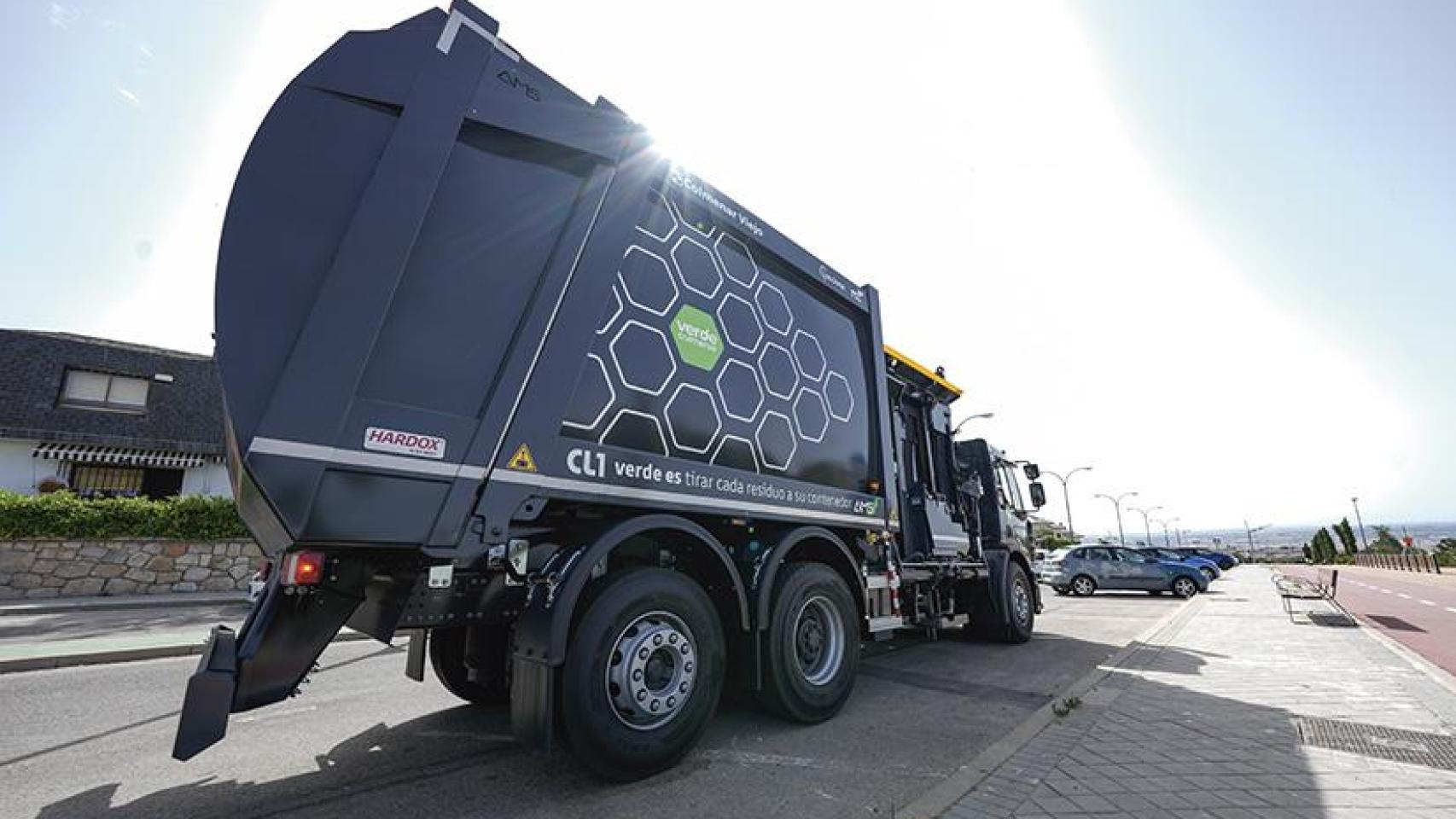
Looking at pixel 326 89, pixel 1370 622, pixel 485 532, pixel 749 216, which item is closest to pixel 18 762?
pixel 485 532

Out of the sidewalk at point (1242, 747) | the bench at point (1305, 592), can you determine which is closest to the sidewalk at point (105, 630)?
the sidewalk at point (1242, 747)

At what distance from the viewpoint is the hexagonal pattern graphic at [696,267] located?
4.20 meters

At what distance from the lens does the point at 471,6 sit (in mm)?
3234

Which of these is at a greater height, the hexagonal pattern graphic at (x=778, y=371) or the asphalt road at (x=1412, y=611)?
the hexagonal pattern graphic at (x=778, y=371)

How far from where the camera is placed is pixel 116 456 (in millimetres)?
18922

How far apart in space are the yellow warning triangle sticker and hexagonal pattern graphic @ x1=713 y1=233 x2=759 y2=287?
2107mm

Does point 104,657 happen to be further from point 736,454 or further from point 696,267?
point 696,267

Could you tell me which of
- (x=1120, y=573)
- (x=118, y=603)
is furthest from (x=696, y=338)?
(x=1120, y=573)

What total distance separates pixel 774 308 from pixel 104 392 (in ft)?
84.7

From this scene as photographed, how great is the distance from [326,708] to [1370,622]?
54.5ft

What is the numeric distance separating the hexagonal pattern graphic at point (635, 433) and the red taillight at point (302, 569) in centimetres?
143

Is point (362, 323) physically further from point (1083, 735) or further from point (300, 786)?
point (1083, 735)

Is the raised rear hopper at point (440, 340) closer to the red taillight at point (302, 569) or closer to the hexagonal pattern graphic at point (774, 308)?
the red taillight at point (302, 569)

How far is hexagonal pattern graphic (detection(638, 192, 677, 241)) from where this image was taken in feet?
13.1
